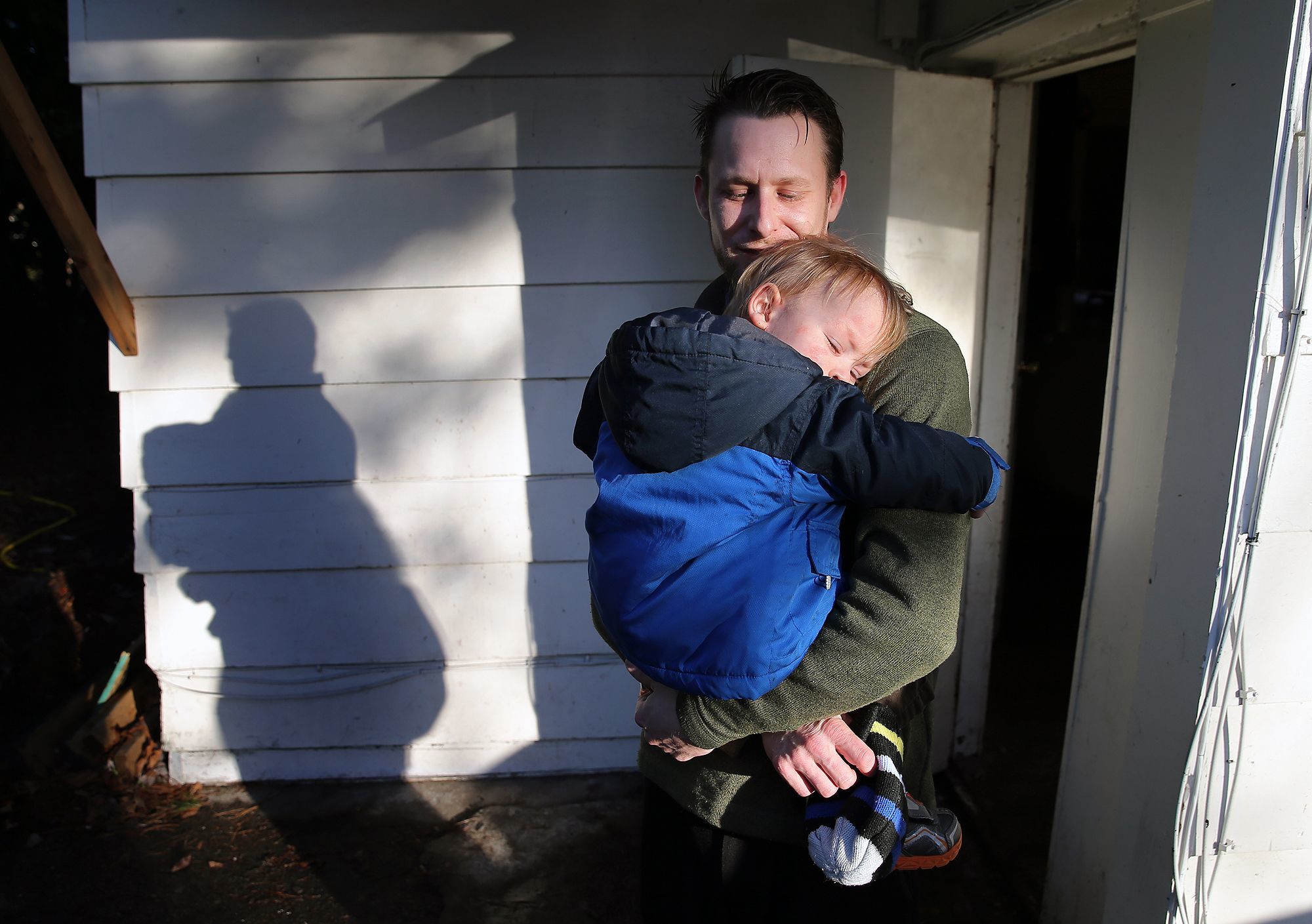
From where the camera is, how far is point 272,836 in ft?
9.19

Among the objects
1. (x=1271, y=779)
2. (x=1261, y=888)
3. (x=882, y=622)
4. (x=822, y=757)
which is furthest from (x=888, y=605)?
(x=1261, y=888)

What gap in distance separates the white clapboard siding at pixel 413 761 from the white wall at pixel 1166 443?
1474 mm

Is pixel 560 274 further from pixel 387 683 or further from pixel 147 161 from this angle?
pixel 387 683

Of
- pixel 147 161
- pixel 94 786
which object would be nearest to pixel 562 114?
pixel 147 161

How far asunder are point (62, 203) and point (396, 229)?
0.84 metres

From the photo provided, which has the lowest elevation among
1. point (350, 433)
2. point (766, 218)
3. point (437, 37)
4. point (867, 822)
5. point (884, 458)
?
point (867, 822)

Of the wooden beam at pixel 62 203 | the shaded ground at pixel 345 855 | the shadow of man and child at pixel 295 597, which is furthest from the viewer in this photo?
the shadow of man and child at pixel 295 597

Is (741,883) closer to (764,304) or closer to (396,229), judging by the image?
(764,304)

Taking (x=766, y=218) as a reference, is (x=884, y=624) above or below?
below

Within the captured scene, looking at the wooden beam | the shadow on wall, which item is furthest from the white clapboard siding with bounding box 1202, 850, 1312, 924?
the wooden beam

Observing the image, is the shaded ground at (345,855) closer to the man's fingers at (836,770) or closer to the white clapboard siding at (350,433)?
the white clapboard siding at (350,433)

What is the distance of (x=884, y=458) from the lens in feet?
3.46

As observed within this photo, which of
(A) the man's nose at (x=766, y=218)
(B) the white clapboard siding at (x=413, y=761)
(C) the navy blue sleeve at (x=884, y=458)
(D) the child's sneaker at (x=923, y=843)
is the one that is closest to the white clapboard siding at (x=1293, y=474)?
(C) the navy blue sleeve at (x=884, y=458)

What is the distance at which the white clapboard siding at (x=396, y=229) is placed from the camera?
2.64 m
